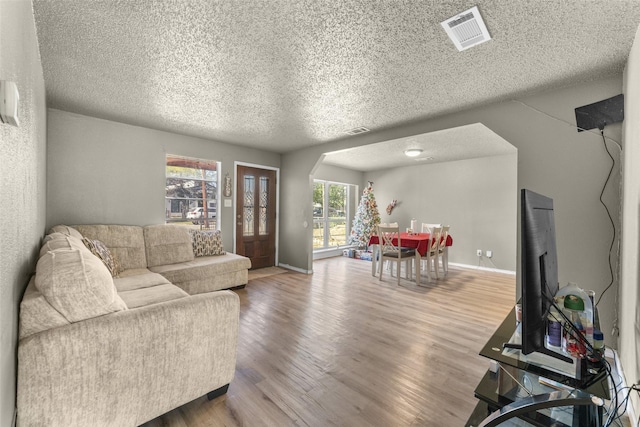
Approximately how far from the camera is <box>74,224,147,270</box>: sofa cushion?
3395 millimetres

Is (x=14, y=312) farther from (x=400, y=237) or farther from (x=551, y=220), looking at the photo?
(x=400, y=237)

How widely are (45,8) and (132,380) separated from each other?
2230 millimetres

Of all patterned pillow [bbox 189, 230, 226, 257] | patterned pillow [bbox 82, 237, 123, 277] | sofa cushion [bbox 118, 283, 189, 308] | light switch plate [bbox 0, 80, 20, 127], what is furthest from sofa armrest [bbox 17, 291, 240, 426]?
patterned pillow [bbox 189, 230, 226, 257]

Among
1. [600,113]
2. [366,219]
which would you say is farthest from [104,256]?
[366,219]

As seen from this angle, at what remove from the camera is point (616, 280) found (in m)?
2.24

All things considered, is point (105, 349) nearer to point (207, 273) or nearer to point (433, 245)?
point (207, 273)

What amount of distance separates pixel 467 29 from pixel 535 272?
66.9 inches

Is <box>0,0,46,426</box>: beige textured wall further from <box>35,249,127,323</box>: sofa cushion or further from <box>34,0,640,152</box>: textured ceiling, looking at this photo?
<box>34,0,640,152</box>: textured ceiling

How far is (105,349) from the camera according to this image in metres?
1.31

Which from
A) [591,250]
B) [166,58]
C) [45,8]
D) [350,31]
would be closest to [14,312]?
[45,8]

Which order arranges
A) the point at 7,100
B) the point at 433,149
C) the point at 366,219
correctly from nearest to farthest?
the point at 7,100 < the point at 433,149 < the point at 366,219

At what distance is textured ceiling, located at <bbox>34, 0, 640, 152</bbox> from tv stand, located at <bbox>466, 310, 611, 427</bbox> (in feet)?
6.07

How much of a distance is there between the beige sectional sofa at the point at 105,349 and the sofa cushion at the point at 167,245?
6.30 ft

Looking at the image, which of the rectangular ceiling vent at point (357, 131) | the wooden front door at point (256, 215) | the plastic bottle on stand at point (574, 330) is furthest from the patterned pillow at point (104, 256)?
the plastic bottle on stand at point (574, 330)
